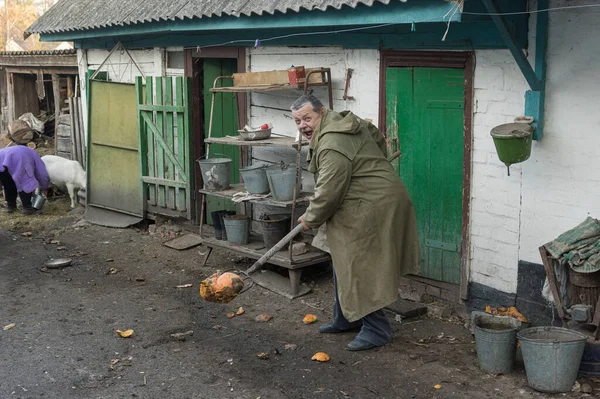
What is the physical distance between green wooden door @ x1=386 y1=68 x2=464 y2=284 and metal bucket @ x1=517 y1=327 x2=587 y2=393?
187 centimetres

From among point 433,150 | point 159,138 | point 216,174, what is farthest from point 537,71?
point 159,138

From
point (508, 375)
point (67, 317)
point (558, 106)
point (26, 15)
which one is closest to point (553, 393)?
point (508, 375)

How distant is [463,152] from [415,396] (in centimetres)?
243

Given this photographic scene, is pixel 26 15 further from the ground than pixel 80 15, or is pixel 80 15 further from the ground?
pixel 26 15

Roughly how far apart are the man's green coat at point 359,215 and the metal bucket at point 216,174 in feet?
9.26

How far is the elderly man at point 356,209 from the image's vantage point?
637cm

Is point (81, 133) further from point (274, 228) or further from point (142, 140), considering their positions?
point (274, 228)

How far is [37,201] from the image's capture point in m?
13.2

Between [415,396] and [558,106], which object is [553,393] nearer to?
[415,396]

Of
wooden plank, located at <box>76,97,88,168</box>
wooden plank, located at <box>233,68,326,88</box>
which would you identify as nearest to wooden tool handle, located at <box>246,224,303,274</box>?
wooden plank, located at <box>233,68,326,88</box>

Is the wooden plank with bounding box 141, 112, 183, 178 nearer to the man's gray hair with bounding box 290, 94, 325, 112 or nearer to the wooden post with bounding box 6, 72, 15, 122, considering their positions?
the man's gray hair with bounding box 290, 94, 325, 112

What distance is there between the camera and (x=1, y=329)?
7711 millimetres

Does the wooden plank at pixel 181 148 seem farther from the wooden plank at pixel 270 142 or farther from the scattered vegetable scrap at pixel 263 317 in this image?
the scattered vegetable scrap at pixel 263 317

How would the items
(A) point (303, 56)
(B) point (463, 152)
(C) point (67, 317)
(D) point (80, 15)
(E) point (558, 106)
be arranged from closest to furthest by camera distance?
(E) point (558, 106), (B) point (463, 152), (C) point (67, 317), (A) point (303, 56), (D) point (80, 15)
